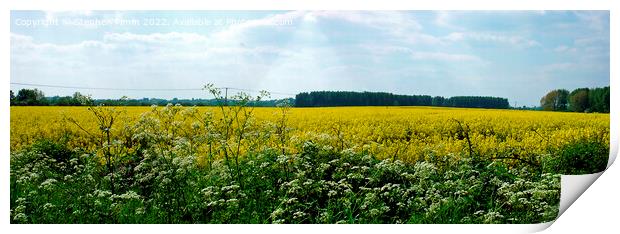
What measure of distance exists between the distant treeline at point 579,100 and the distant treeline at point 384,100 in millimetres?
407

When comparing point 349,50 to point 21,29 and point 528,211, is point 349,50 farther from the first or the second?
point 21,29

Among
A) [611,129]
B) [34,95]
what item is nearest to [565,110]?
[611,129]

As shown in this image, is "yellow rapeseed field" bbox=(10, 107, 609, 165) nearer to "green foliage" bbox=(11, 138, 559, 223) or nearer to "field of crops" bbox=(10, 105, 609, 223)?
"field of crops" bbox=(10, 105, 609, 223)

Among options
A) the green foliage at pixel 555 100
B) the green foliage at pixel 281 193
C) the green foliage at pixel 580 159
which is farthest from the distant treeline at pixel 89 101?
the green foliage at pixel 580 159

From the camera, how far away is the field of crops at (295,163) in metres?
7.29

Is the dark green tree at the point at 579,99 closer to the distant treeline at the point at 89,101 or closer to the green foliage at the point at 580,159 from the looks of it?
the green foliage at the point at 580,159

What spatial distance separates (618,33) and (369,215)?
9.37 ft

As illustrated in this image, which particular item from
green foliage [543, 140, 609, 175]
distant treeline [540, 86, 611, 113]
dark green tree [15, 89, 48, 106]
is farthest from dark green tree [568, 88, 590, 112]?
dark green tree [15, 89, 48, 106]

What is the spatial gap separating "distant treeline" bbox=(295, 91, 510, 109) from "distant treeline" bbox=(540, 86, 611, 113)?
0.41 metres

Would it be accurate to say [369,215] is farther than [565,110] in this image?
No

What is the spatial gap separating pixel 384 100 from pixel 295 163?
107 centimetres

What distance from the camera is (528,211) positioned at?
739 centimetres

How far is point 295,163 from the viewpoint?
24.3ft

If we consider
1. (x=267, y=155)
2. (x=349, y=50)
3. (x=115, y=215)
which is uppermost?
(x=349, y=50)
